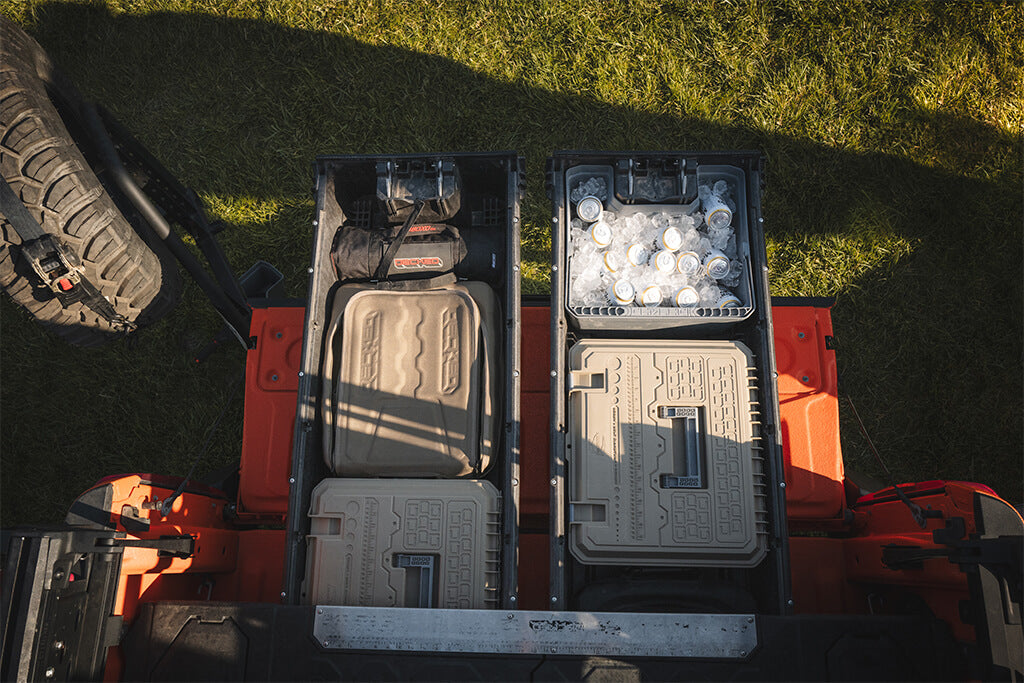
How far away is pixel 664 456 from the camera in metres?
2.46

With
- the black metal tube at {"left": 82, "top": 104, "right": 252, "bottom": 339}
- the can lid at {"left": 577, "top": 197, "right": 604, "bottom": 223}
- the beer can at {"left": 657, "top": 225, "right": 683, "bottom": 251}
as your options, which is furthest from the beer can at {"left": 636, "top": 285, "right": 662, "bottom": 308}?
the black metal tube at {"left": 82, "top": 104, "right": 252, "bottom": 339}

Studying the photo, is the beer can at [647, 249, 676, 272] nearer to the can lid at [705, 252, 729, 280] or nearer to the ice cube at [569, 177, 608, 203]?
the can lid at [705, 252, 729, 280]

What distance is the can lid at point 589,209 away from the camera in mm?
2787

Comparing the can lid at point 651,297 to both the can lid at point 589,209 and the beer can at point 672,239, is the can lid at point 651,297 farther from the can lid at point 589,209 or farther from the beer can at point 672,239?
the can lid at point 589,209

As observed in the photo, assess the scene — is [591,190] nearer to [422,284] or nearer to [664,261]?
[664,261]

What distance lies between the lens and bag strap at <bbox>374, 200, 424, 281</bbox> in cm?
286

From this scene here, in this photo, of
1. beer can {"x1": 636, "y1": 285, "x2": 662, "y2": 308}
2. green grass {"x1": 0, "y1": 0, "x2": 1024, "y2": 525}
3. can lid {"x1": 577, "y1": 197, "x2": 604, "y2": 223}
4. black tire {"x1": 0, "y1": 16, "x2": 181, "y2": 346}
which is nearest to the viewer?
black tire {"x1": 0, "y1": 16, "x2": 181, "y2": 346}

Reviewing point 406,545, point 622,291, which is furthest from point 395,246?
point 406,545

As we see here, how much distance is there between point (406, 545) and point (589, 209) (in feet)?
5.34

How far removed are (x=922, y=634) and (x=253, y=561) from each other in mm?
2767

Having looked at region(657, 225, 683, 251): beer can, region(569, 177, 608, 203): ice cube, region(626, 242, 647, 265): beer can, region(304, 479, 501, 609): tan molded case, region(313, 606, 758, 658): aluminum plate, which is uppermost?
region(569, 177, 608, 203): ice cube

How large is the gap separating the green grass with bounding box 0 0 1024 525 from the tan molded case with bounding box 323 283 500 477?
4.12 feet

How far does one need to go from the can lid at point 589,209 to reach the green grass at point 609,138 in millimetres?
1117

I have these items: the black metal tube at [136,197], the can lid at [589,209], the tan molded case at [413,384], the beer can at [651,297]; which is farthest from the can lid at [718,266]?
the black metal tube at [136,197]
